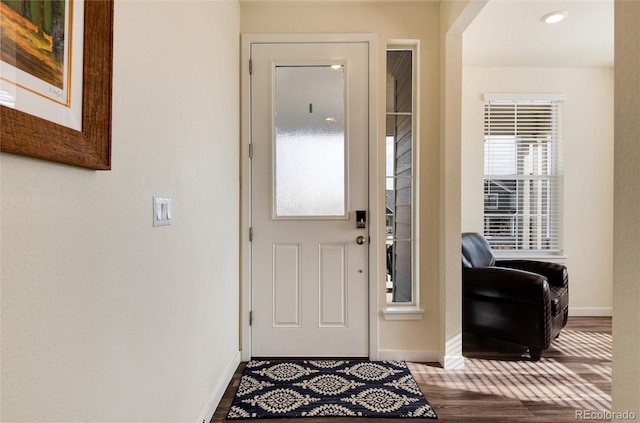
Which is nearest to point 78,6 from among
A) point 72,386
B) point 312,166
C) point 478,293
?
point 72,386

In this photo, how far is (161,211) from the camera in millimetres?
1225

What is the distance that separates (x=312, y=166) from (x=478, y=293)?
1.71m

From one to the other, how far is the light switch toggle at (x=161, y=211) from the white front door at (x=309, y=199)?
3.81ft

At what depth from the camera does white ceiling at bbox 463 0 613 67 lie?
2.44 m

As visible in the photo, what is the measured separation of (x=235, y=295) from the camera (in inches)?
91.4

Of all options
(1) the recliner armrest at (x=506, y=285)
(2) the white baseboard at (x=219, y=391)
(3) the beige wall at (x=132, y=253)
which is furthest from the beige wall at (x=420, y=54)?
(2) the white baseboard at (x=219, y=391)

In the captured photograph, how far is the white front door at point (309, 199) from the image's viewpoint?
95.0 inches

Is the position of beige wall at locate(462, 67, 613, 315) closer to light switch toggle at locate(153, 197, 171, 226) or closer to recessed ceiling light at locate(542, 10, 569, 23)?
recessed ceiling light at locate(542, 10, 569, 23)

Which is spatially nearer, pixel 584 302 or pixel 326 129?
pixel 326 129

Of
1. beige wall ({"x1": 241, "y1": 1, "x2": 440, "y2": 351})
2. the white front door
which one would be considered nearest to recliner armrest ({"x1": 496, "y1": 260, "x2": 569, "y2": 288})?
beige wall ({"x1": 241, "y1": 1, "x2": 440, "y2": 351})

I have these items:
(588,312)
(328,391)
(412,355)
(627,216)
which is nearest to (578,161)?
(588,312)

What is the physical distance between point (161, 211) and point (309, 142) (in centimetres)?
143

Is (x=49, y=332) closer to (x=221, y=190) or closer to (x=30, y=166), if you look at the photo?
(x=30, y=166)

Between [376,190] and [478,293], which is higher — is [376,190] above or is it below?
above
